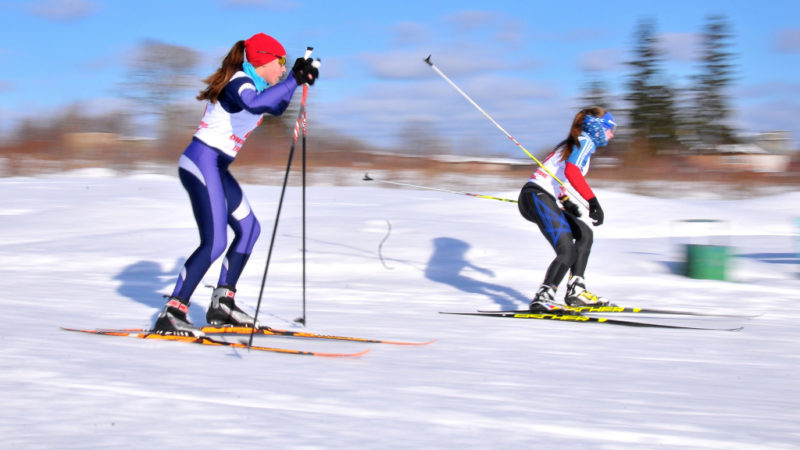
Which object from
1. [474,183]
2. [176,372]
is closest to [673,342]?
[176,372]

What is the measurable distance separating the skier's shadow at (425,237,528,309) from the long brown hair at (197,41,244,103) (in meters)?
3.32

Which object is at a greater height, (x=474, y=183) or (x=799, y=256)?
(x=474, y=183)

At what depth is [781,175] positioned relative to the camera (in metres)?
23.2

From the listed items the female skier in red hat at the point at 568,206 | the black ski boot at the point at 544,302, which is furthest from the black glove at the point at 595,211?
the black ski boot at the point at 544,302

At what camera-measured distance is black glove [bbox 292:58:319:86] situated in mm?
4109

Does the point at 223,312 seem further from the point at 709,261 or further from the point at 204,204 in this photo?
the point at 709,261

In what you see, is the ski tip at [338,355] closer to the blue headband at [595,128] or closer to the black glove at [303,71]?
the black glove at [303,71]

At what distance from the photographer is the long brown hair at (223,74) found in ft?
14.2

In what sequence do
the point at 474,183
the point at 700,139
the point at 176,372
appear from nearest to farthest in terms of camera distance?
the point at 176,372 < the point at 474,183 < the point at 700,139

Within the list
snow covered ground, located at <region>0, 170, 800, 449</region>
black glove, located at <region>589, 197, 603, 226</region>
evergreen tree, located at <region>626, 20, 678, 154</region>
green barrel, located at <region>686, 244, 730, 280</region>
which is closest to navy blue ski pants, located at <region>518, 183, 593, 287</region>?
black glove, located at <region>589, 197, 603, 226</region>

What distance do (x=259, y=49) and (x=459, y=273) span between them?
489 cm

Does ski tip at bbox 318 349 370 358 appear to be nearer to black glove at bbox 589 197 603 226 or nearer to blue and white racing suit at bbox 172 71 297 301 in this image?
blue and white racing suit at bbox 172 71 297 301

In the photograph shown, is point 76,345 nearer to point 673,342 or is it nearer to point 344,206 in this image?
point 673,342

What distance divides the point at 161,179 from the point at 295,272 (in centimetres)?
977
